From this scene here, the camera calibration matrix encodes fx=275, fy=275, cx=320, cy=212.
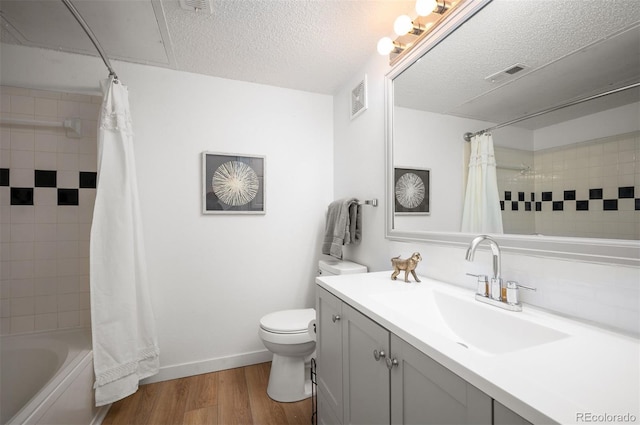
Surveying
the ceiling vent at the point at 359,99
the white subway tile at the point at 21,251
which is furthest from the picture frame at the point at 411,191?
the white subway tile at the point at 21,251

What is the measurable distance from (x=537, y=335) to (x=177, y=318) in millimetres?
2071

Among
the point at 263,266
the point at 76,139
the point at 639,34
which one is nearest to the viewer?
the point at 639,34

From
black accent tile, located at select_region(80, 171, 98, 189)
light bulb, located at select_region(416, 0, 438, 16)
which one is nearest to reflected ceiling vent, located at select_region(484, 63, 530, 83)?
light bulb, located at select_region(416, 0, 438, 16)

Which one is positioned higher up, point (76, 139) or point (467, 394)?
point (76, 139)

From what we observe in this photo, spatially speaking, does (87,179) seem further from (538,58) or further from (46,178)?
(538,58)

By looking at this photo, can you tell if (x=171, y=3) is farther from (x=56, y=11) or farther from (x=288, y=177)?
(x=288, y=177)

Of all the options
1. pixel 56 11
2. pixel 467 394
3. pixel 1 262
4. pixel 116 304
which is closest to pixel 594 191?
pixel 467 394

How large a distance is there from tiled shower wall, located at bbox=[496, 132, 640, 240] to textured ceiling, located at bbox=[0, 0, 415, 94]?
42.1 inches

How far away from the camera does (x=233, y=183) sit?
211 centimetres

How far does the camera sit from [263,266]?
220 centimetres

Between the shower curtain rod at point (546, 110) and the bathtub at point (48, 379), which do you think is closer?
the shower curtain rod at point (546, 110)

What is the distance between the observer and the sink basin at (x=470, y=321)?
79cm

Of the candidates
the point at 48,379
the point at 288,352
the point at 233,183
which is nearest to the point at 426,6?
the point at 233,183

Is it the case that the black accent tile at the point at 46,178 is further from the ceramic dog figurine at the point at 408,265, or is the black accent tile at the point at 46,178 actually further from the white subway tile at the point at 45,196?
the ceramic dog figurine at the point at 408,265
